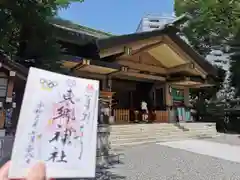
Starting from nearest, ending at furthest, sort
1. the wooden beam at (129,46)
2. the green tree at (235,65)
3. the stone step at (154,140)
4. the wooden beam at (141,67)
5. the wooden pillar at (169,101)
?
the stone step at (154,140) → the wooden beam at (129,46) → the wooden beam at (141,67) → the wooden pillar at (169,101) → the green tree at (235,65)

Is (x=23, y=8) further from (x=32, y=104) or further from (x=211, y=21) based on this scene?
(x=211, y=21)

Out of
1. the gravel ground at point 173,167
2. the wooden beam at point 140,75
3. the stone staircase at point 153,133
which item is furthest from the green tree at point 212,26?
the gravel ground at point 173,167

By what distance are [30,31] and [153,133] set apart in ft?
22.1

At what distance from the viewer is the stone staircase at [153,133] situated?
9159 millimetres

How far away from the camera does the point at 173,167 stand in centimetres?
586

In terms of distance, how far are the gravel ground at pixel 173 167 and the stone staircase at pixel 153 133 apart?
1.30 m

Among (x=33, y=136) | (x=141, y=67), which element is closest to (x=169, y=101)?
(x=141, y=67)

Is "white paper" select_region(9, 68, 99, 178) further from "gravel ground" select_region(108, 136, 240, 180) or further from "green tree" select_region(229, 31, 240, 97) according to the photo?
"green tree" select_region(229, 31, 240, 97)

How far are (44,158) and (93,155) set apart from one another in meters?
0.24

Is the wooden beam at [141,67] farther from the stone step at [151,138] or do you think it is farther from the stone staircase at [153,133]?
the stone step at [151,138]

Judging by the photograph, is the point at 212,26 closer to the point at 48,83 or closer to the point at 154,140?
the point at 154,140

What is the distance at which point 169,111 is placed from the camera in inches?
575

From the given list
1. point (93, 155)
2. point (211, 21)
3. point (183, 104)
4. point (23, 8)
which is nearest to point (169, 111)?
point (183, 104)

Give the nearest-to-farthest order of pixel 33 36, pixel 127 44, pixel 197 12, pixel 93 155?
pixel 93 155 < pixel 33 36 < pixel 127 44 < pixel 197 12
